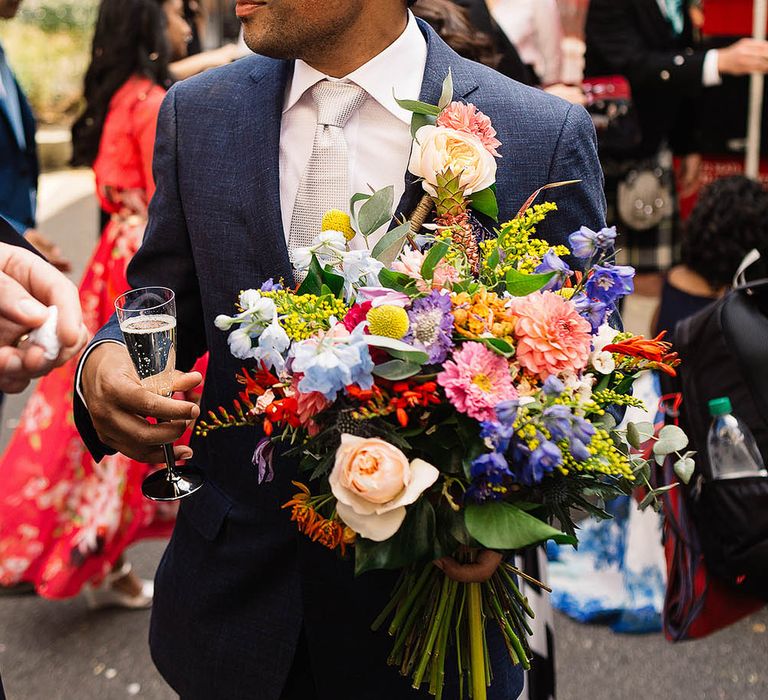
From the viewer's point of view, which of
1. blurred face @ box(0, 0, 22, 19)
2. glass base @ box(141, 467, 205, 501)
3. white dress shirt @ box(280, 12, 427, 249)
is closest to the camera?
glass base @ box(141, 467, 205, 501)

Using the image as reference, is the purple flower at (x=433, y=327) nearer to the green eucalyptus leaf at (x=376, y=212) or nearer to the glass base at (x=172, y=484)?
the green eucalyptus leaf at (x=376, y=212)

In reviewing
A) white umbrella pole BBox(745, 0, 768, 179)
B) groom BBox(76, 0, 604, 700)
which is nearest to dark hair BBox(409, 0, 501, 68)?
groom BBox(76, 0, 604, 700)

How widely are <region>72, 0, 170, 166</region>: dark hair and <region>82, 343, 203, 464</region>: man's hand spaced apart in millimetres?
2706

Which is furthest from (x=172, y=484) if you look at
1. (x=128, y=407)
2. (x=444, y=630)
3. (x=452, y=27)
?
(x=452, y=27)

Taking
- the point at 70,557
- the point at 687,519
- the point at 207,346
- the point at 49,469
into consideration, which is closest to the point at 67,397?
the point at 49,469

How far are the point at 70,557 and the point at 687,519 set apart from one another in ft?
7.25

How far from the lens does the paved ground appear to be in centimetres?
353

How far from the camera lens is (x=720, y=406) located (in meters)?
2.85

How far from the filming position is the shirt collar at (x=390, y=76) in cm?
201

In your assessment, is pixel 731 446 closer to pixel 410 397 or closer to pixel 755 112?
pixel 410 397

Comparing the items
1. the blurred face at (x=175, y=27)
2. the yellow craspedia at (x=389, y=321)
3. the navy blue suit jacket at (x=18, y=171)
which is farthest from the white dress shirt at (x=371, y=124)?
the blurred face at (x=175, y=27)

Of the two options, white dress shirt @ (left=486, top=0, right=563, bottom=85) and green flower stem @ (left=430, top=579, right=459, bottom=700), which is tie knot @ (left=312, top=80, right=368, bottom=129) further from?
white dress shirt @ (left=486, top=0, right=563, bottom=85)

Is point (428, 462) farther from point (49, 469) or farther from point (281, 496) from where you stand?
point (49, 469)

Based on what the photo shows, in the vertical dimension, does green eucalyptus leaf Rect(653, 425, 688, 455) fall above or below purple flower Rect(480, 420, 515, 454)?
below
